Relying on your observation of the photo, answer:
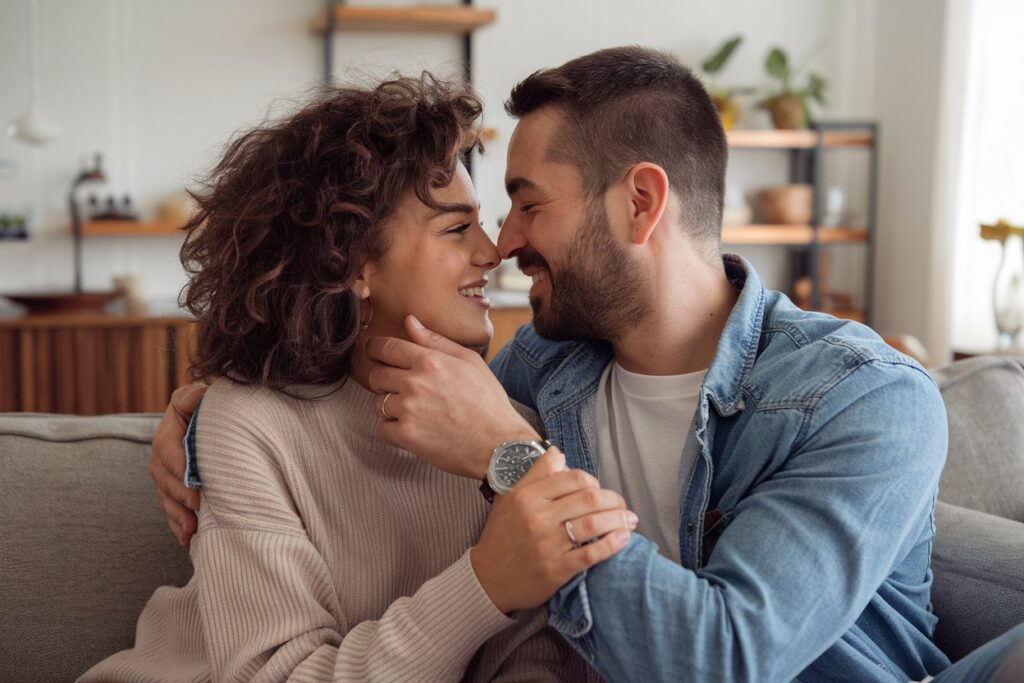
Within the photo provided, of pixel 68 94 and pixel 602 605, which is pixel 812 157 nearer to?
pixel 68 94

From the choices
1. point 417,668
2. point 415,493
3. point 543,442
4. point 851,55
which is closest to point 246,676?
point 417,668

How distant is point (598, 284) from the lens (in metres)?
1.61

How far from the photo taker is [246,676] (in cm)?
127

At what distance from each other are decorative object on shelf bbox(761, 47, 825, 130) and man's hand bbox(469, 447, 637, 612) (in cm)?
451

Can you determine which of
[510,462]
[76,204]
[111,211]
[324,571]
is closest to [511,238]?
[510,462]

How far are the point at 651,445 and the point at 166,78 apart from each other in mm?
4135

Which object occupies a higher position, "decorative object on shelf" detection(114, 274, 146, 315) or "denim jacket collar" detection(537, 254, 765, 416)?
"denim jacket collar" detection(537, 254, 765, 416)

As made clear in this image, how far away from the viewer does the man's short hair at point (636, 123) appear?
1.64m

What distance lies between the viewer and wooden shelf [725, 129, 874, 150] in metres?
5.25

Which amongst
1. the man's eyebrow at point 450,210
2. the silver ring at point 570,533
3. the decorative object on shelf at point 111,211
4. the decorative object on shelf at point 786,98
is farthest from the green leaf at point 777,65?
the silver ring at point 570,533

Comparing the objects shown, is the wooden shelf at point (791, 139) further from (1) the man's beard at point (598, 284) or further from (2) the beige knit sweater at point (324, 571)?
(2) the beige knit sweater at point (324, 571)

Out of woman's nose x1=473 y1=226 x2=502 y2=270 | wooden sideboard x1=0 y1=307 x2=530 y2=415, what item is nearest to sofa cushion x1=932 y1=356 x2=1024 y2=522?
woman's nose x1=473 y1=226 x2=502 y2=270

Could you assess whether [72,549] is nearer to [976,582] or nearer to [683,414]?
[683,414]

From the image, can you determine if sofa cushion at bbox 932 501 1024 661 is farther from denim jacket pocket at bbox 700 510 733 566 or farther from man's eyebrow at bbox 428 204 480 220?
man's eyebrow at bbox 428 204 480 220
